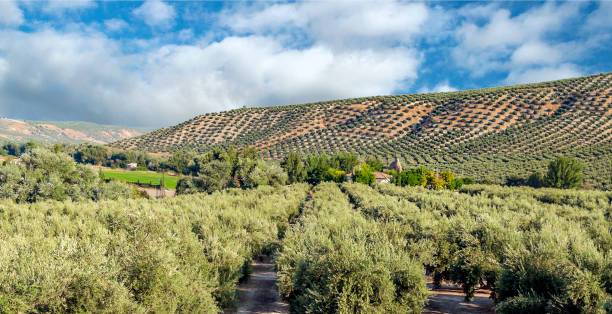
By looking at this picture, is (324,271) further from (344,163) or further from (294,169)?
(344,163)

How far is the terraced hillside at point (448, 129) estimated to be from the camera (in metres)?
80.9

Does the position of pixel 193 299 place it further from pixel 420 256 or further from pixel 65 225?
pixel 65 225

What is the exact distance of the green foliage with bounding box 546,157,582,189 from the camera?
54500mm

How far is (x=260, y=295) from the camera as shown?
15.1 meters

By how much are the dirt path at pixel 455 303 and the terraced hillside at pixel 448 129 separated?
2390 inches

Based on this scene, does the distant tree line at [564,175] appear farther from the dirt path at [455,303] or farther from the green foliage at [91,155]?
the green foliage at [91,155]

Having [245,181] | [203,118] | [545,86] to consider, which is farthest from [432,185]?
[203,118]

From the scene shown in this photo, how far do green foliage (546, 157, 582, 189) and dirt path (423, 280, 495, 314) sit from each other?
54925mm

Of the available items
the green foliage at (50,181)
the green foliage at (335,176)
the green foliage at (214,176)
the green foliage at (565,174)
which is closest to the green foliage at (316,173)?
the green foliage at (335,176)

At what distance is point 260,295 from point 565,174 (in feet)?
213

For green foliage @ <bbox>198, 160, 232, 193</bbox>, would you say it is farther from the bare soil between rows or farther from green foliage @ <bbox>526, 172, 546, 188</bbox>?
green foliage @ <bbox>526, 172, 546, 188</bbox>

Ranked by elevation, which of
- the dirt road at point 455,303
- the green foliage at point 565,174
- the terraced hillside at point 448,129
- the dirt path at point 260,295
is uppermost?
the terraced hillside at point 448,129

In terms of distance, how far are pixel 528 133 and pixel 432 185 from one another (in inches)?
2028

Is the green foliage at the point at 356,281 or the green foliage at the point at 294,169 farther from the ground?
the green foliage at the point at 294,169
